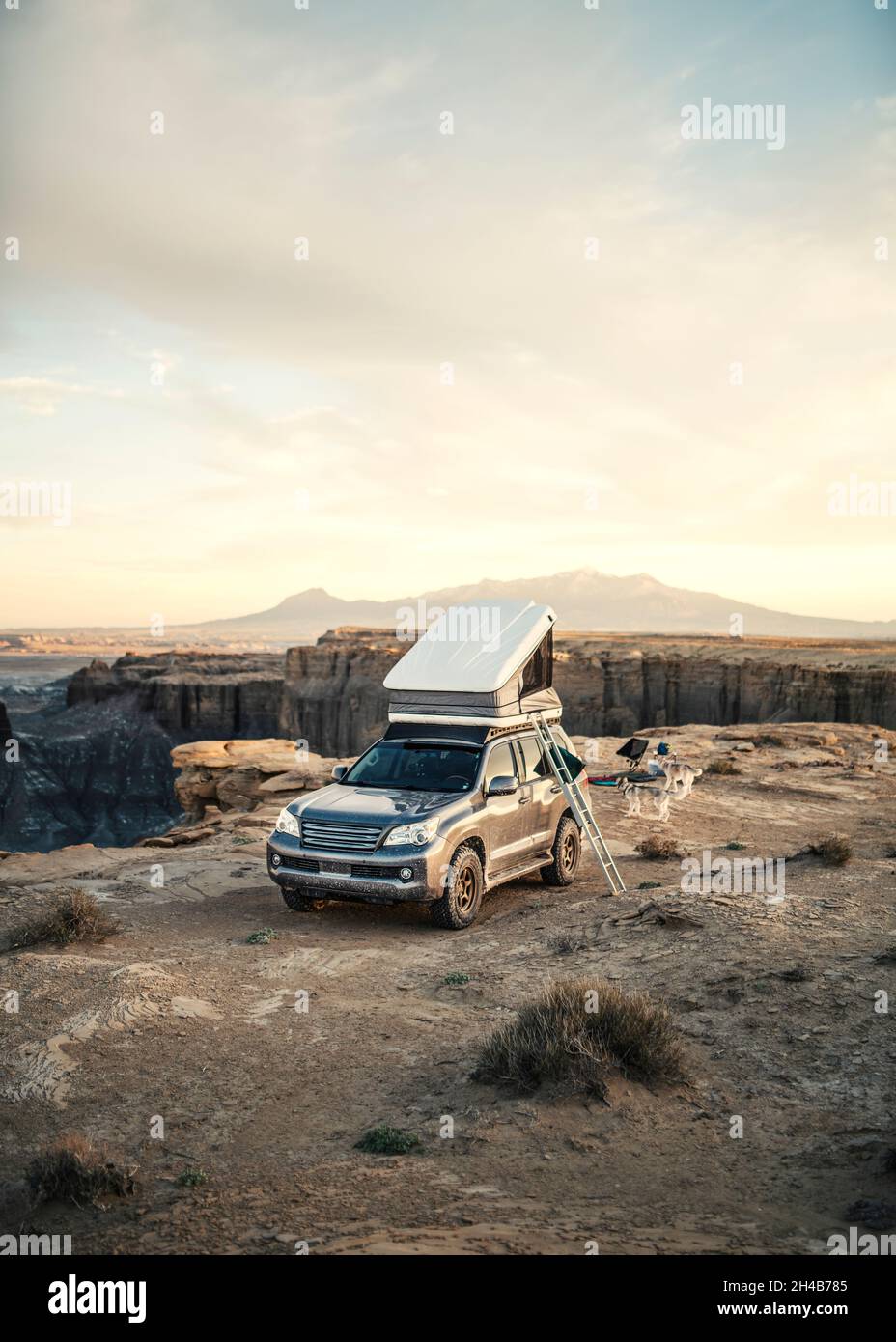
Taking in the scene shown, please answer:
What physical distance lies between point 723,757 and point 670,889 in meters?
14.0

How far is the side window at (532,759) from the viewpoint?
10984 mm

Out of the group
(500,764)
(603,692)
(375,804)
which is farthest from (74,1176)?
(603,692)

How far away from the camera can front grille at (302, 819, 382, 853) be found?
29.7 ft

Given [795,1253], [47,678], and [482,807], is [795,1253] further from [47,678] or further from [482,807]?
[47,678]

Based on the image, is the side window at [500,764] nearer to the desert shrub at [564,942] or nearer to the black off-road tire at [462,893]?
the black off-road tire at [462,893]

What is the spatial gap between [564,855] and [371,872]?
3474mm

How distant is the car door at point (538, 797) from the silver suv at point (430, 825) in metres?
0.01

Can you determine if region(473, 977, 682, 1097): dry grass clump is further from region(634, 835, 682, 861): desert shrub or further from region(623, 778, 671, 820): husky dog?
region(623, 778, 671, 820): husky dog

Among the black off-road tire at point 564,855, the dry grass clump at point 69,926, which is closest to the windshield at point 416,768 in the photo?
the black off-road tire at point 564,855

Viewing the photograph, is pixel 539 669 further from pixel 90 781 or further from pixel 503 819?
pixel 90 781

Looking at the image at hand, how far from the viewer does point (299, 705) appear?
258 ft

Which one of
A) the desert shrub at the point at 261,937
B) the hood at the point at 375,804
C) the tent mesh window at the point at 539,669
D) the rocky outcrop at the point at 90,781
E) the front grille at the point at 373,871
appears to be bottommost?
the rocky outcrop at the point at 90,781

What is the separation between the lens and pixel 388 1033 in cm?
660
